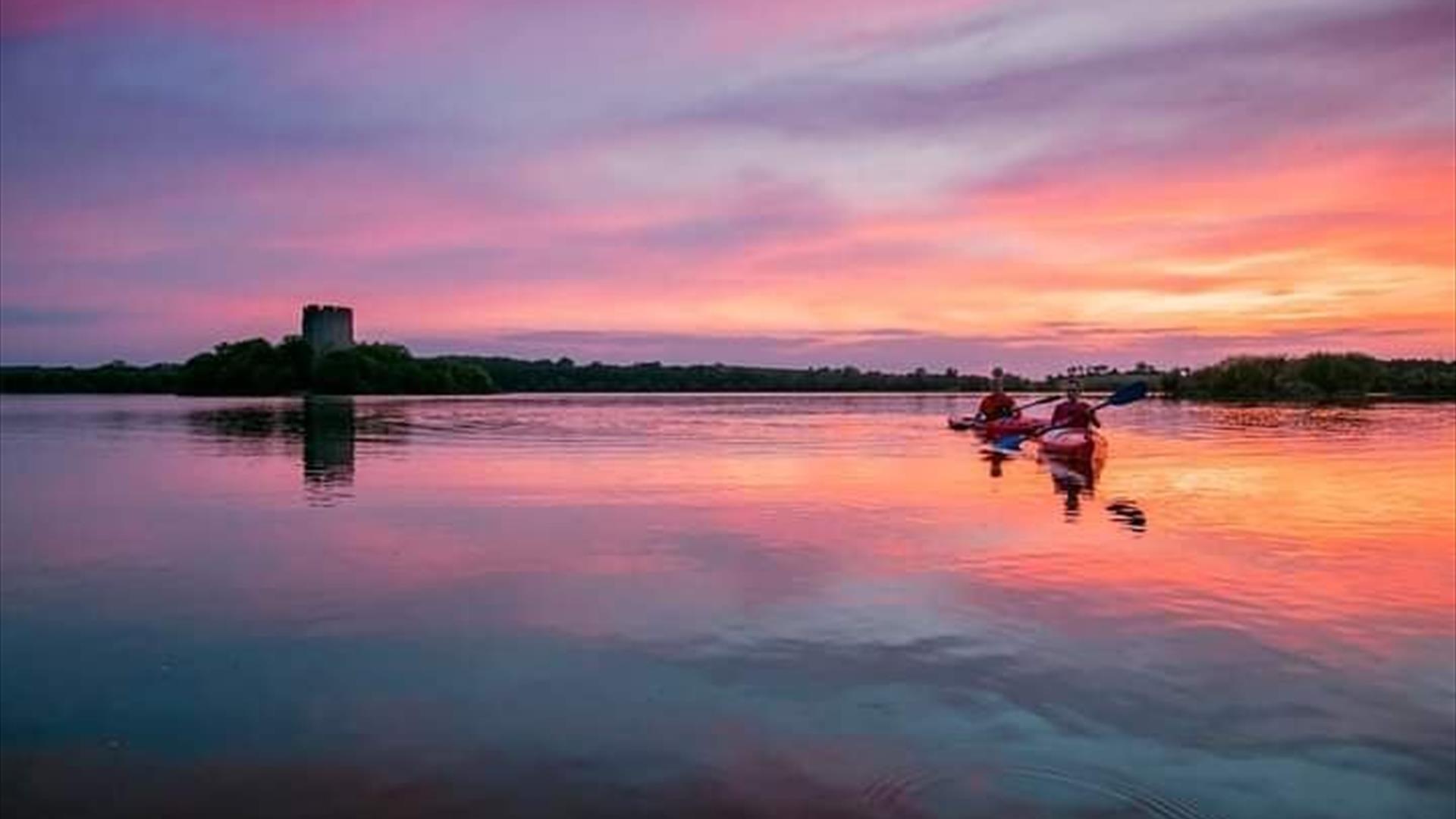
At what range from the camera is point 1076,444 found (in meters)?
30.0

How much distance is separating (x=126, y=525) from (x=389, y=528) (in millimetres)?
4144

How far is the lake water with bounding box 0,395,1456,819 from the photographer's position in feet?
21.8

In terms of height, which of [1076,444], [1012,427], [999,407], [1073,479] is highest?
[999,407]

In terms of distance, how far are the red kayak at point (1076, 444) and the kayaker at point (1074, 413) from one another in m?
0.23

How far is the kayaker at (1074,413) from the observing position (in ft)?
100

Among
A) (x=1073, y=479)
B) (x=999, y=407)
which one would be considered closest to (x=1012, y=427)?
(x=999, y=407)

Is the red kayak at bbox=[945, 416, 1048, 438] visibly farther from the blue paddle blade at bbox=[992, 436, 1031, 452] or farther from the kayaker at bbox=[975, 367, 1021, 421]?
the kayaker at bbox=[975, 367, 1021, 421]

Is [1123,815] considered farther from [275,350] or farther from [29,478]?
[275,350]

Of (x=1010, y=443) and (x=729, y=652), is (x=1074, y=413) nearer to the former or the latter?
(x=1010, y=443)

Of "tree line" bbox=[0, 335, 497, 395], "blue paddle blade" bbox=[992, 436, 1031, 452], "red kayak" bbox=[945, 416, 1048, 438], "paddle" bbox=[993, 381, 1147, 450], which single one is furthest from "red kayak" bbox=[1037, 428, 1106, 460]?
"tree line" bbox=[0, 335, 497, 395]

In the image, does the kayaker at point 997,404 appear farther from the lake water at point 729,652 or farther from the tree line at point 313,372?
the tree line at point 313,372

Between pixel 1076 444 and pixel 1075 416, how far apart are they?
1.13 metres

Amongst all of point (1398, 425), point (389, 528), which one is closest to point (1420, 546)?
point (389, 528)

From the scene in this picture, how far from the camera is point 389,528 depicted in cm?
1659
